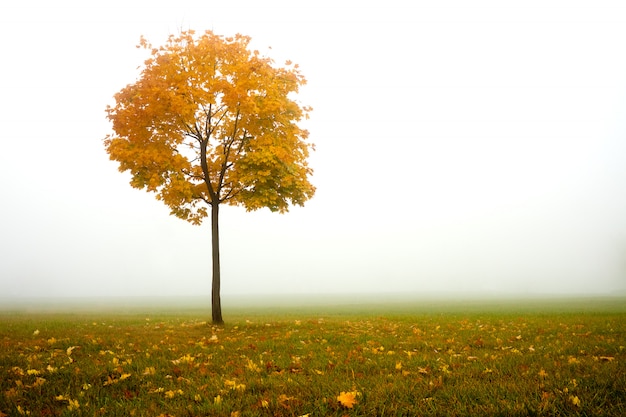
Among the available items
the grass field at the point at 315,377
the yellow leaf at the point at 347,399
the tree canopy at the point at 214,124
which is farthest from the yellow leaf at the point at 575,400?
the tree canopy at the point at 214,124

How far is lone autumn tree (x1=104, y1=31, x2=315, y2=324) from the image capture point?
14.5m

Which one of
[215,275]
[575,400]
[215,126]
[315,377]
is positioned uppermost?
[215,126]

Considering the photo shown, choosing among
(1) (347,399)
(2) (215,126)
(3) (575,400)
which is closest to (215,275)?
(2) (215,126)

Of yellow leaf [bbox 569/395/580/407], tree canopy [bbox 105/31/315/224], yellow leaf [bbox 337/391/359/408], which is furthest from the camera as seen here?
tree canopy [bbox 105/31/315/224]

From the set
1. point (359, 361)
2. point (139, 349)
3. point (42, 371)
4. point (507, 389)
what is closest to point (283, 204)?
point (139, 349)

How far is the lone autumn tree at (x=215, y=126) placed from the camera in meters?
14.5

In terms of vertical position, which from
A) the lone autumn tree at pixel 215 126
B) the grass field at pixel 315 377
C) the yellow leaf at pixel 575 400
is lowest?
the grass field at pixel 315 377

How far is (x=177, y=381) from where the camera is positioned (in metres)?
6.14

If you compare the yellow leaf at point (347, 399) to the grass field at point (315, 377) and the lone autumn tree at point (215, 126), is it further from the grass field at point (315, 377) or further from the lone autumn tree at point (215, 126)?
the lone autumn tree at point (215, 126)

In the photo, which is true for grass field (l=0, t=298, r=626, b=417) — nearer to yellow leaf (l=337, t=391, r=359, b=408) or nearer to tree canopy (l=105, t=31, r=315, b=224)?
yellow leaf (l=337, t=391, r=359, b=408)

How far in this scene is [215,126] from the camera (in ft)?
53.4

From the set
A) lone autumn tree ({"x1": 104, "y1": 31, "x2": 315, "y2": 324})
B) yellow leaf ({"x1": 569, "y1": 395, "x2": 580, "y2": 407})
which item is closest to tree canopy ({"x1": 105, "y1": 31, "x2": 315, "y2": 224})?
lone autumn tree ({"x1": 104, "y1": 31, "x2": 315, "y2": 324})

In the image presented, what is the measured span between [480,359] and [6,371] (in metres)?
8.48

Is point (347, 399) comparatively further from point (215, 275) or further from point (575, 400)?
point (215, 275)
